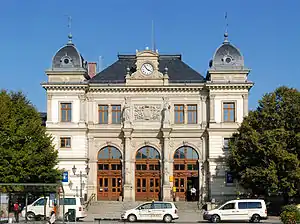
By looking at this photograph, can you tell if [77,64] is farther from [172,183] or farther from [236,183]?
[236,183]

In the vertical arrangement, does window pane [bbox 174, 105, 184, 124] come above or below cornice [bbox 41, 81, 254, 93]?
below

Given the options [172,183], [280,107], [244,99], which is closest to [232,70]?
[244,99]

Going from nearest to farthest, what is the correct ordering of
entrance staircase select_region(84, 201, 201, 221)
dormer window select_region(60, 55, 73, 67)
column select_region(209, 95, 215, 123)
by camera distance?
entrance staircase select_region(84, 201, 201, 221) < column select_region(209, 95, 215, 123) < dormer window select_region(60, 55, 73, 67)

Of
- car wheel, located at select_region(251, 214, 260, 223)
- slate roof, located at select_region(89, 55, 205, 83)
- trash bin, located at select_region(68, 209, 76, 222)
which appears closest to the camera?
trash bin, located at select_region(68, 209, 76, 222)

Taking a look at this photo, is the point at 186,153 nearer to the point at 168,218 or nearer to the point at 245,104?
the point at 245,104

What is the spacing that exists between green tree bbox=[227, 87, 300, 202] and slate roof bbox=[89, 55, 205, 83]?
9139 millimetres

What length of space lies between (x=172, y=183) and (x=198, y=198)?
2856 millimetres

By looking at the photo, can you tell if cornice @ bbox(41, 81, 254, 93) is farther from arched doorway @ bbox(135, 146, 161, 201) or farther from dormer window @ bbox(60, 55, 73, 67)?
arched doorway @ bbox(135, 146, 161, 201)

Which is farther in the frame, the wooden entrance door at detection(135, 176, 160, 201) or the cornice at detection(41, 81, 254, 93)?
the wooden entrance door at detection(135, 176, 160, 201)

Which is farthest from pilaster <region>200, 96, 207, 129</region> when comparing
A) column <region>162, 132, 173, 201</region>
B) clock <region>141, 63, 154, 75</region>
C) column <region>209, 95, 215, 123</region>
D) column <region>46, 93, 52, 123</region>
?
column <region>46, 93, 52, 123</region>

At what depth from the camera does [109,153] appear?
2307 inches

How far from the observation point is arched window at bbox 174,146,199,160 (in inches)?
2285

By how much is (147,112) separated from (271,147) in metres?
14.4

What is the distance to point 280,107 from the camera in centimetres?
5038
